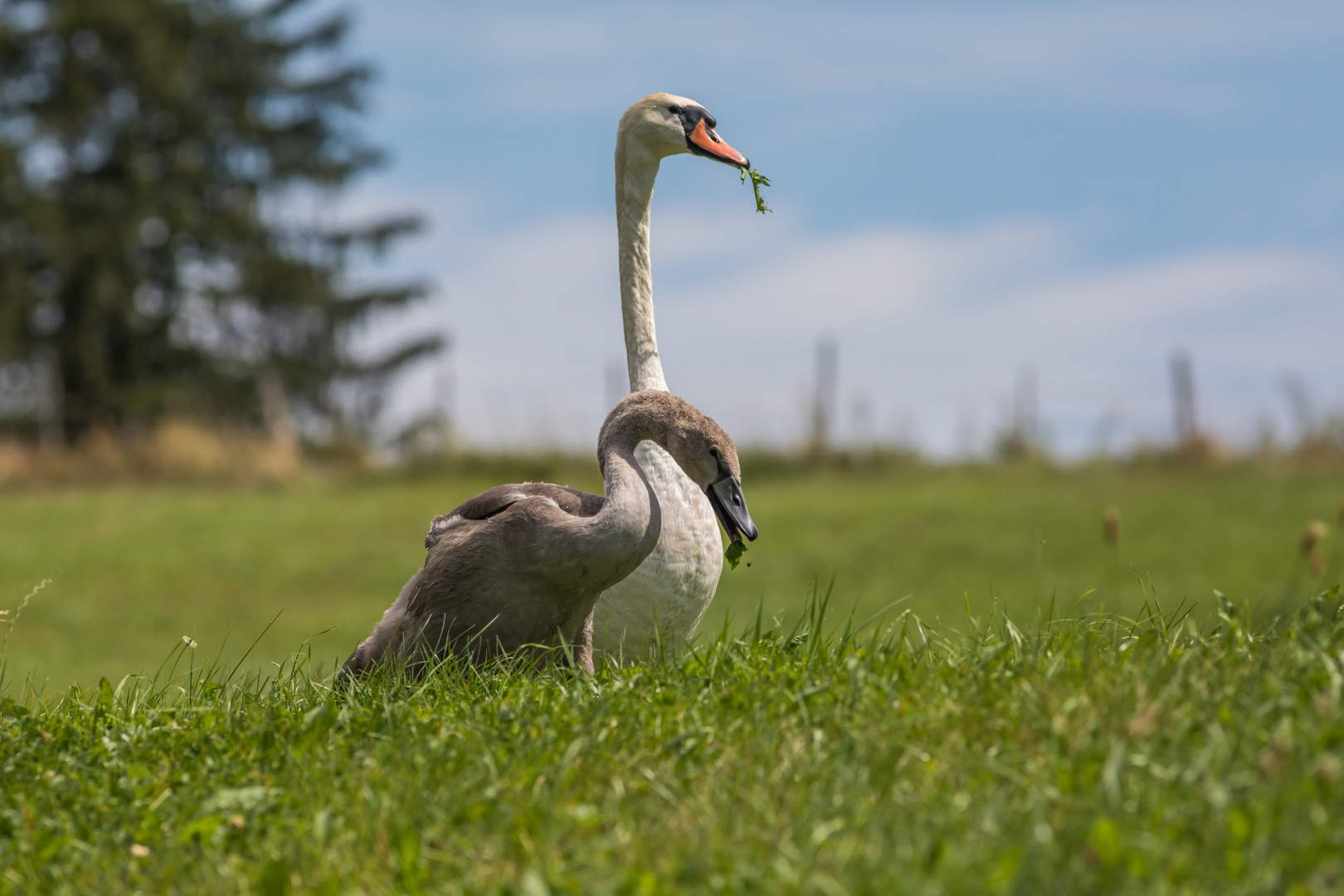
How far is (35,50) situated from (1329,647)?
33296mm

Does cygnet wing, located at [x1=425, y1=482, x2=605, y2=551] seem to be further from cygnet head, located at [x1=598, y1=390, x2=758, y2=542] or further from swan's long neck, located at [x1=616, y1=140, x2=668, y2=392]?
swan's long neck, located at [x1=616, y1=140, x2=668, y2=392]

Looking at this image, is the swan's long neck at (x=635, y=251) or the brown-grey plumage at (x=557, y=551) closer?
the brown-grey plumage at (x=557, y=551)

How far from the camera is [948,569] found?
14.0 m

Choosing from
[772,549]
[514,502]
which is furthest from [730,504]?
[772,549]

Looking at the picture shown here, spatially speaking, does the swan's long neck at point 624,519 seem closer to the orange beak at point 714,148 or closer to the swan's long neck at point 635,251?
the swan's long neck at point 635,251

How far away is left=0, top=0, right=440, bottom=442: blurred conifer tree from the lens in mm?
28859

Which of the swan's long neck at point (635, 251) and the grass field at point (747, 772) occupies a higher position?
the swan's long neck at point (635, 251)

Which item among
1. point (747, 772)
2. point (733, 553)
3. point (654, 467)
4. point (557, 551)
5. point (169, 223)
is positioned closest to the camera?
point (747, 772)

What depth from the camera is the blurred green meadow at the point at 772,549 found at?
1270cm

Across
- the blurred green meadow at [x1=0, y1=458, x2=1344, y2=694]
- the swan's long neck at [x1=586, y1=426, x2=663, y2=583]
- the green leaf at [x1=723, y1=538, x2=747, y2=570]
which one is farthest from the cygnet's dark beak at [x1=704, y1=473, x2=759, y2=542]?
the blurred green meadow at [x1=0, y1=458, x2=1344, y2=694]

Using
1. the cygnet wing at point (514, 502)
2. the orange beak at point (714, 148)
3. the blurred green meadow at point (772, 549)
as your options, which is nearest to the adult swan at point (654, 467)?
the orange beak at point (714, 148)

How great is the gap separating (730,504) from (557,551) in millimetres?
621

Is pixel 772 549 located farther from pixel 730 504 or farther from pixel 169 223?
pixel 169 223

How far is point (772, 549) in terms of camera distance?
49.9ft
